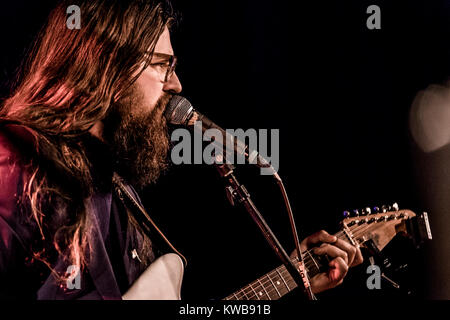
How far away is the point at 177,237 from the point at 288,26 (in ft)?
4.60

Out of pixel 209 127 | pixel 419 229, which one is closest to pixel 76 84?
pixel 209 127

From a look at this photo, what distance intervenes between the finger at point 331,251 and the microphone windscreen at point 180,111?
2.93 feet

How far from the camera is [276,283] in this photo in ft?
5.57

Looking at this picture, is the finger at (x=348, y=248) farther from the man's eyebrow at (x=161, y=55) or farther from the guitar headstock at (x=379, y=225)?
the man's eyebrow at (x=161, y=55)

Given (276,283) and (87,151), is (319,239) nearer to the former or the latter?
(276,283)

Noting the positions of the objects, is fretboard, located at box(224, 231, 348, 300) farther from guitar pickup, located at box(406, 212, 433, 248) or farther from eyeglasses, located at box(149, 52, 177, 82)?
eyeglasses, located at box(149, 52, 177, 82)

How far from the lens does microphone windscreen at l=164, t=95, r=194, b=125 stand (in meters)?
1.35

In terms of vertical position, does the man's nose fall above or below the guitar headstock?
above

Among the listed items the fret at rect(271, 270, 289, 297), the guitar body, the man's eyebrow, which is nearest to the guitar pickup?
the fret at rect(271, 270, 289, 297)

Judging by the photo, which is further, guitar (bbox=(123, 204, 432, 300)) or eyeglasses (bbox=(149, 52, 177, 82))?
eyeglasses (bbox=(149, 52, 177, 82))

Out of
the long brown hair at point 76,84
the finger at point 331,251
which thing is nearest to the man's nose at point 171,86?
the long brown hair at point 76,84

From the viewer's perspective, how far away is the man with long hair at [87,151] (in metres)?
1.10

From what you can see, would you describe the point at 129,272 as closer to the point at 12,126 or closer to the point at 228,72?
the point at 12,126
